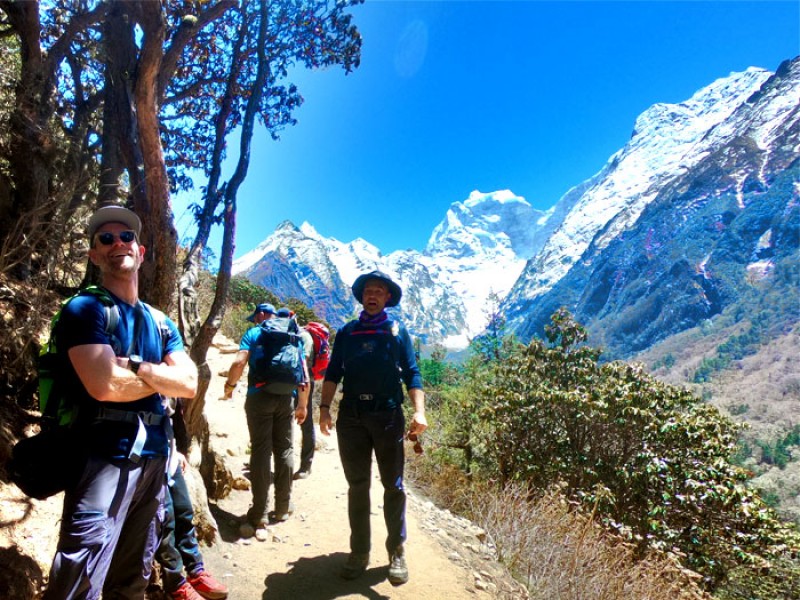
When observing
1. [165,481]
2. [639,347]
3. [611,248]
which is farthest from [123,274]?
[611,248]

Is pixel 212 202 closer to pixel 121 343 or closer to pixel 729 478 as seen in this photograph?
pixel 121 343

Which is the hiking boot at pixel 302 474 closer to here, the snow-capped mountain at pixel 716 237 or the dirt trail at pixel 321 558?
the dirt trail at pixel 321 558

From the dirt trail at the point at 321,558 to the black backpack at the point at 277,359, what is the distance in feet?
4.06

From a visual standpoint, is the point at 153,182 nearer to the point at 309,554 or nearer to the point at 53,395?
the point at 53,395

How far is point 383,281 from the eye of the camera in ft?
11.3

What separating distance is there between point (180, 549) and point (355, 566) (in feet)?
4.07

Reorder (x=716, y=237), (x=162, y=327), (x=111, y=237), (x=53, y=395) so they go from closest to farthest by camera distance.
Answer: (x=53, y=395) → (x=111, y=237) → (x=162, y=327) → (x=716, y=237)

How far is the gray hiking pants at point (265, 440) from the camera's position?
12.3 ft

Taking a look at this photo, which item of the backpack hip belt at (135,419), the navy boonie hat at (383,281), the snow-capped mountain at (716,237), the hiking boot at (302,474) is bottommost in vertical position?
the hiking boot at (302,474)

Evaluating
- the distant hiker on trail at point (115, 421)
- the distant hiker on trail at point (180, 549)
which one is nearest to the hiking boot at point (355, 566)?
the distant hiker on trail at point (180, 549)

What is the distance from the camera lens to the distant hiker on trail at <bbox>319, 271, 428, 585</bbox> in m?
3.17

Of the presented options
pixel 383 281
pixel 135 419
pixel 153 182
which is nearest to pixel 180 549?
pixel 135 419

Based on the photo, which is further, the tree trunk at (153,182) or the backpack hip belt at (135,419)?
the tree trunk at (153,182)

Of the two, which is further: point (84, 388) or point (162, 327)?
point (162, 327)
